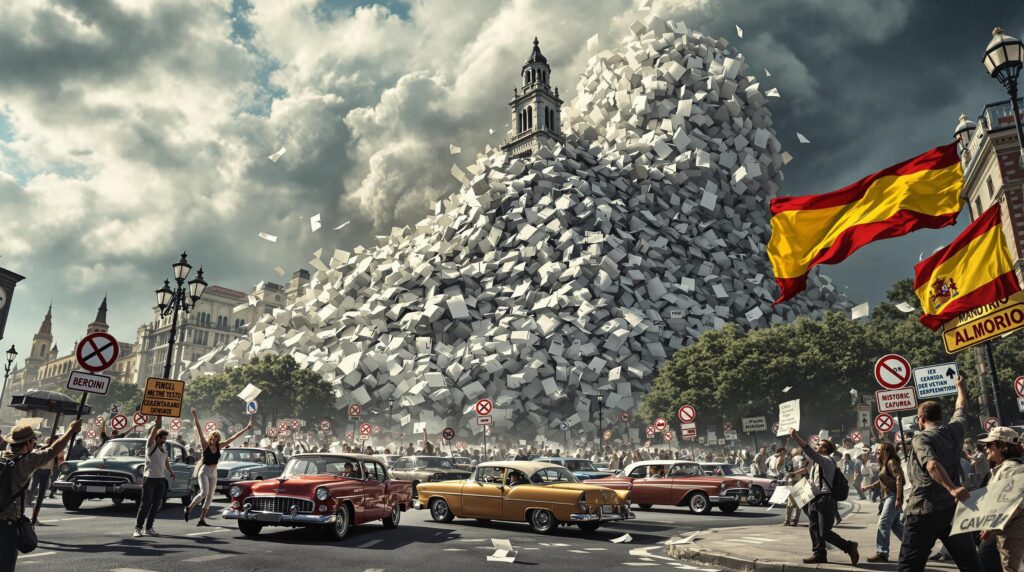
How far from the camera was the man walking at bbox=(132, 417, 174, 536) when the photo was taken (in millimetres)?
10812

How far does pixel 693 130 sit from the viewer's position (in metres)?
99.7

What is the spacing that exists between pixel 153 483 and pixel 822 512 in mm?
10157

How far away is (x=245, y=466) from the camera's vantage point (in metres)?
17.5

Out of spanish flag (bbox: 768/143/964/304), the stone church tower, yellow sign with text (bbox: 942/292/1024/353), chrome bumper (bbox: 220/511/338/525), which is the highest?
the stone church tower

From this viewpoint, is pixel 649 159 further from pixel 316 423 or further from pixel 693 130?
pixel 316 423

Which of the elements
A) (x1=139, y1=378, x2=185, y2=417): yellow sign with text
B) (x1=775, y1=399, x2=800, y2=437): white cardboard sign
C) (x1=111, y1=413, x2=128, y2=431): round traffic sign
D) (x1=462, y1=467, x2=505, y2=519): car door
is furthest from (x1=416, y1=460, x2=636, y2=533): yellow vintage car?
(x1=111, y1=413, x2=128, y2=431): round traffic sign

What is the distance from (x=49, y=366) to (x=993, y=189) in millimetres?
198830

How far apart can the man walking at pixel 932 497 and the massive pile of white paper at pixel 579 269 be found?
211 ft

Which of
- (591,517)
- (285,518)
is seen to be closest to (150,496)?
(285,518)

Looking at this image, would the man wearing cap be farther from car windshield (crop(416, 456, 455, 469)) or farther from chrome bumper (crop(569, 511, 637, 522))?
car windshield (crop(416, 456, 455, 469))

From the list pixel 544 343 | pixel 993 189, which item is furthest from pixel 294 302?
pixel 993 189

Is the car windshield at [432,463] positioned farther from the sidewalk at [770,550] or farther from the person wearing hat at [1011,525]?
the person wearing hat at [1011,525]

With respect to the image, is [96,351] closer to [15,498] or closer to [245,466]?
[15,498]

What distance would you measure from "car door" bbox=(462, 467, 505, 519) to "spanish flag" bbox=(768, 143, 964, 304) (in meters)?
6.75
